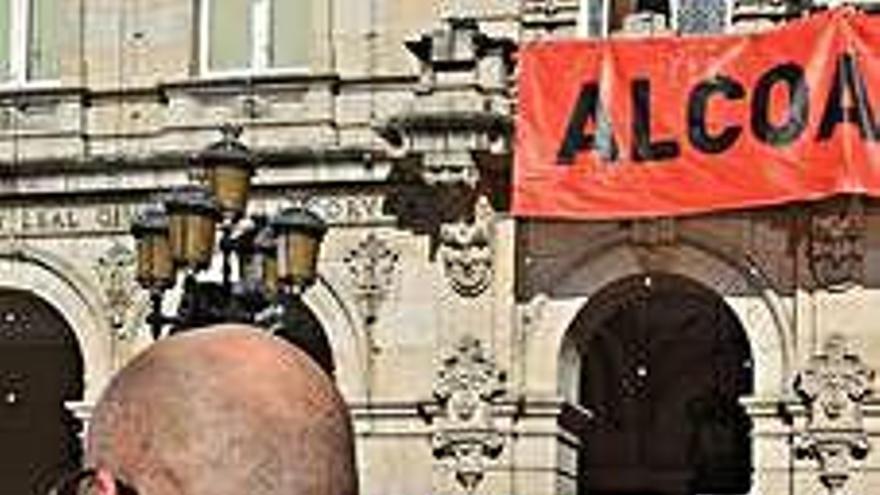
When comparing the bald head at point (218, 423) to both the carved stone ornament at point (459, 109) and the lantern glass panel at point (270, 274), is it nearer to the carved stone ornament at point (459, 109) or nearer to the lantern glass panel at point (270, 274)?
the lantern glass panel at point (270, 274)

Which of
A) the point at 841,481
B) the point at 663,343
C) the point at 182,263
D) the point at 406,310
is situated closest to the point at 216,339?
the point at 182,263

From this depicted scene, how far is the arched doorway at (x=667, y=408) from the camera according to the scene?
21.2 meters

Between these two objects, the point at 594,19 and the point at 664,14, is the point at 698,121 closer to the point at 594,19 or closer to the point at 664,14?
the point at 664,14

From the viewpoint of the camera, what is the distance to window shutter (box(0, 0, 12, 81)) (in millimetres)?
18672

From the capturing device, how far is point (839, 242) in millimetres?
15906

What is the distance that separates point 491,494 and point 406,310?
1544mm

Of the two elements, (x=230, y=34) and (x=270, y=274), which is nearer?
(x=270, y=274)

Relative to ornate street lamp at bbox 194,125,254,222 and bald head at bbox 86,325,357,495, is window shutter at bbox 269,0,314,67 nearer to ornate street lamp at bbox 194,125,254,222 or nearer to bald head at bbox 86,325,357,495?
ornate street lamp at bbox 194,125,254,222

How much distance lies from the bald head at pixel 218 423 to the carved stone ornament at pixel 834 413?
12995mm

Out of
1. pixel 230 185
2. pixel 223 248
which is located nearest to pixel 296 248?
pixel 223 248

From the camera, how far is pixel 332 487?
2.97m

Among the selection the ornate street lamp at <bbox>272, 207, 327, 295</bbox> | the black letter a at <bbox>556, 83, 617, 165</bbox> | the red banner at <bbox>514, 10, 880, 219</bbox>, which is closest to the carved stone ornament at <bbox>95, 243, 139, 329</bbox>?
the red banner at <bbox>514, 10, 880, 219</bbox>

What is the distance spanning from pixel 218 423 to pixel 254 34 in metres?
15.4

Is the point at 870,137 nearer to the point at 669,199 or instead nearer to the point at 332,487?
the point at 669,199
